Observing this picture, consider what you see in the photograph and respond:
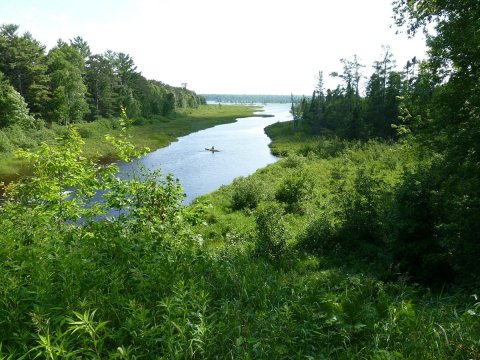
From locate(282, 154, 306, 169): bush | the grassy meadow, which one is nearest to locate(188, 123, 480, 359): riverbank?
the grassy meadow

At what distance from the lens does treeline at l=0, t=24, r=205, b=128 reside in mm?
43681

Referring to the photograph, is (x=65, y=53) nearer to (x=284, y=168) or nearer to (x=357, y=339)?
(x=284, y=168)

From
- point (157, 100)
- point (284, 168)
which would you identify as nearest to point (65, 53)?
point (157, 100)

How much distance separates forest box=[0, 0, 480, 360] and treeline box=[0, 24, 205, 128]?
61.9 ft

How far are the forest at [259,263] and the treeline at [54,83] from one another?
61.9 ft

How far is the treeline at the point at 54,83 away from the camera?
1720 inches

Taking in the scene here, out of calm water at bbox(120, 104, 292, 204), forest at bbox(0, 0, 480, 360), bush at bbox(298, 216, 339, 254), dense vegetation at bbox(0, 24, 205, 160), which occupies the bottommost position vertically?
calm water at bbox(120, 104, 292, 204)

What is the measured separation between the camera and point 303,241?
14586 mm

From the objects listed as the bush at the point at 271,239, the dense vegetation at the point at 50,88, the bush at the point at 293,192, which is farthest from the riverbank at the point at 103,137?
the bush at the point at 271,239

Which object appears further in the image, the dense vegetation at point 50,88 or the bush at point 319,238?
the dense vegetation at point 50,88

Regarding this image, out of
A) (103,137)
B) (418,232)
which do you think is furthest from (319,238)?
(103,137)

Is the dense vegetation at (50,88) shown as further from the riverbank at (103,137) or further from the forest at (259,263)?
the forest at (259,263)

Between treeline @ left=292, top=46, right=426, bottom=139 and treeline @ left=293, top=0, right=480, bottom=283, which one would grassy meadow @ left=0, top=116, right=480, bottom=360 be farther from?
treeline @ left=292, top=46, right=426, bottom=139

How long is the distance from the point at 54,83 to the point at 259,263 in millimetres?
59354
